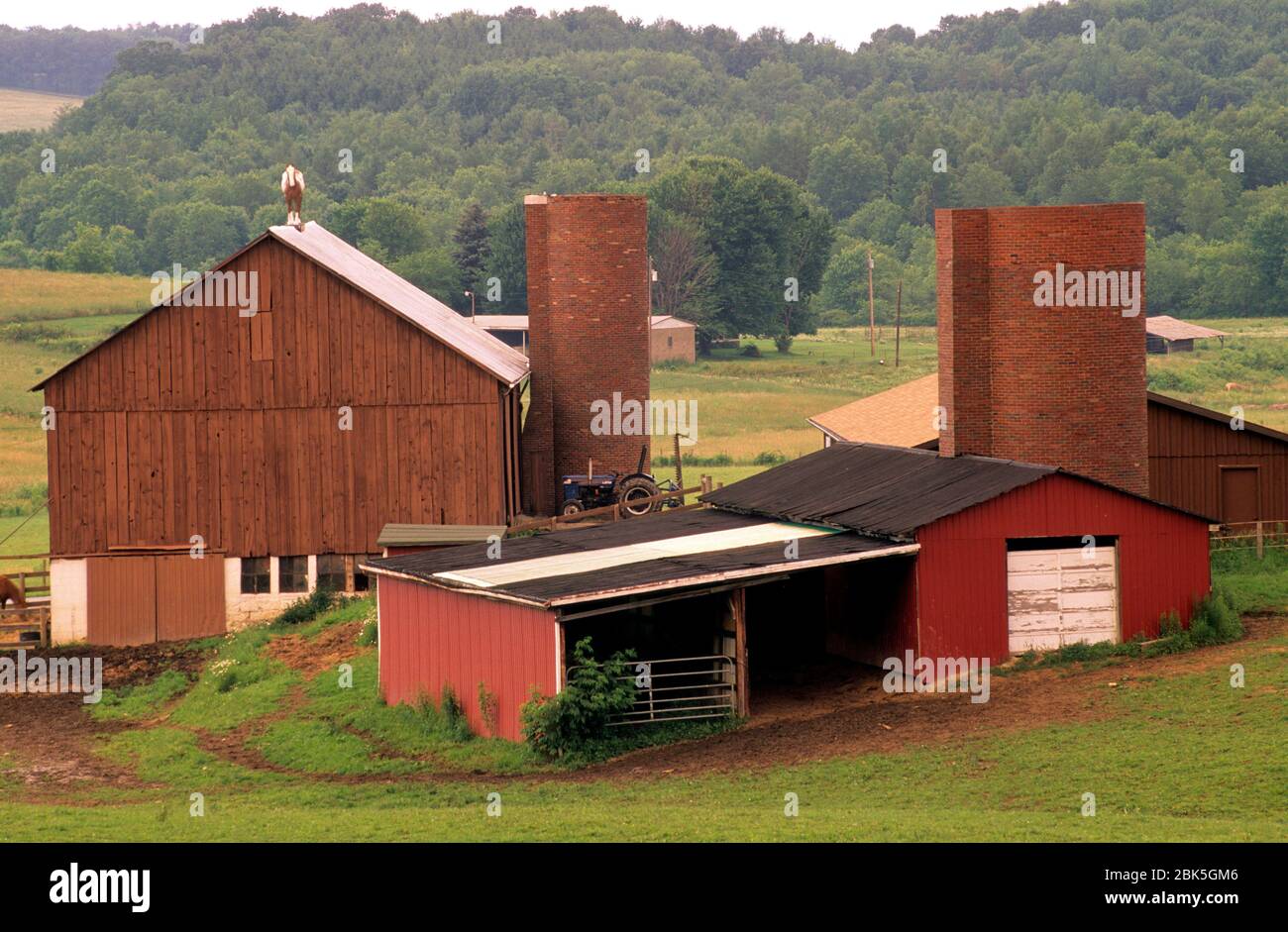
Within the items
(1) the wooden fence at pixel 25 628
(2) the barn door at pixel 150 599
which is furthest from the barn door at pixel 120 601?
(1) the wooden fence at pixel 25 628

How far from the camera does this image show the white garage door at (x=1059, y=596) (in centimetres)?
3016

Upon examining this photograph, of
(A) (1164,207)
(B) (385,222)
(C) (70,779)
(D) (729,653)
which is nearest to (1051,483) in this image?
(D) (729,653)

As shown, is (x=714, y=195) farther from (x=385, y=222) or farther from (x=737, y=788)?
(x=737, y=788)

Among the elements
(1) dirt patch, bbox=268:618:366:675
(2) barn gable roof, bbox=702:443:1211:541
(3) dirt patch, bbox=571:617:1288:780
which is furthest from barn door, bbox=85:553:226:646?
(3) dirt patch, bbox=571:617:1288:780

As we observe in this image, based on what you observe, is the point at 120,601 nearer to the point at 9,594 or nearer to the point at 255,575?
the point at 9,594

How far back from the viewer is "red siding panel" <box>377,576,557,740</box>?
27.4 meters

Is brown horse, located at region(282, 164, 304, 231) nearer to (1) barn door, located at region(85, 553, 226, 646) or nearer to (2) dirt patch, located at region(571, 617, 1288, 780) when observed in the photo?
(1) barn door, located at region(85, 553, 226, 646)

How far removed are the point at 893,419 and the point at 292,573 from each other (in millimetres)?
16703

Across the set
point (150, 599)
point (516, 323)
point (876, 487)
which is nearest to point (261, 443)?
point (150, 599)

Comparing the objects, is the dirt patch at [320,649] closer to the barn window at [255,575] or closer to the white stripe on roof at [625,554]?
the barn window at [255,575]

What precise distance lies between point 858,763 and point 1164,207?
524 feet

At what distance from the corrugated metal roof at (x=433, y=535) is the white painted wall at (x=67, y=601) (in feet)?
24.7

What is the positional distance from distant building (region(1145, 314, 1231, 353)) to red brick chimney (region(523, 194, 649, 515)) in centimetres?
7007

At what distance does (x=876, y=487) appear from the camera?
111ft
